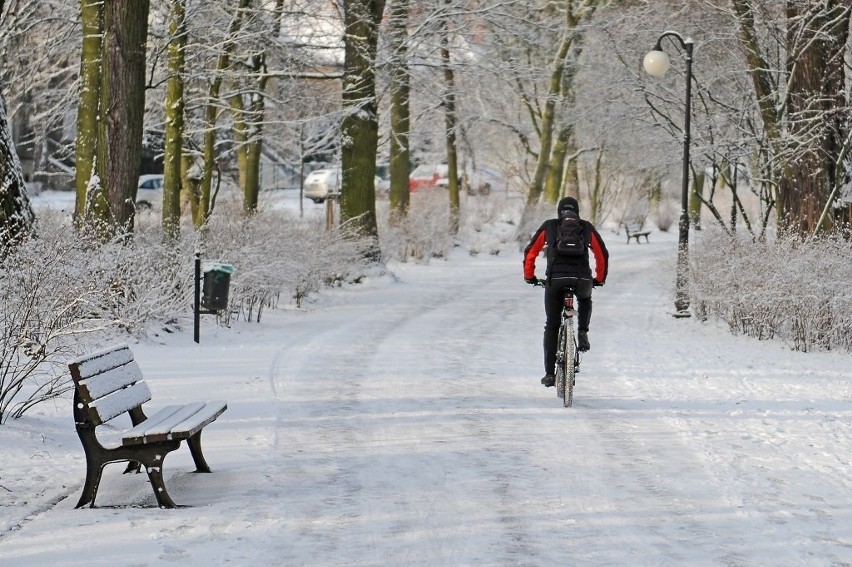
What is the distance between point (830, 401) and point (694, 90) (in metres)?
13.9

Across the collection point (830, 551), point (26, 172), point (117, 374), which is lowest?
point (830, 551)

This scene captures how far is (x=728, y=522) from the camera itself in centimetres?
613

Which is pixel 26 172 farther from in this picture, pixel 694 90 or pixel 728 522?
pixel 728 522

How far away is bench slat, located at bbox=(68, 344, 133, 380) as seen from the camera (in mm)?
6250

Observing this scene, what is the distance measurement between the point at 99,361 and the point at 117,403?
271 millimetres

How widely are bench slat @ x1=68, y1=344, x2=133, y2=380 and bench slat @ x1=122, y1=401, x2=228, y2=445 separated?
402 mm

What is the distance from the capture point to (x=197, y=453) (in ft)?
23.2

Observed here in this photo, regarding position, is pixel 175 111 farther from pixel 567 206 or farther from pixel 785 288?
pixel 567 206

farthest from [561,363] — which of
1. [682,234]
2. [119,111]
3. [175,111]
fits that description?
[175,111]

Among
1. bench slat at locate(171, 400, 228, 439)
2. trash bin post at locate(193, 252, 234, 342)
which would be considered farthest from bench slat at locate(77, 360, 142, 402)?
trash bin post at locate(193, 252, 234, 342)

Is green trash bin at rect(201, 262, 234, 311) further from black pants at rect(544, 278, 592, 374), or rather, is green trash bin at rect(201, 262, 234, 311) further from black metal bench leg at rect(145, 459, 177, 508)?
black metal bench leg at rect(145, 459, 177, 508)

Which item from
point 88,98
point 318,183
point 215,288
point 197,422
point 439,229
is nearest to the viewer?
point 197,422

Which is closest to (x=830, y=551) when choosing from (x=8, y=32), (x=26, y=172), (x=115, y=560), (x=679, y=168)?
(x=115, y=560)

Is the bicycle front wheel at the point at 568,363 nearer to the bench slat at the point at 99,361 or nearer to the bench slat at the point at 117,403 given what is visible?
the bench slat at the point at 117,403
